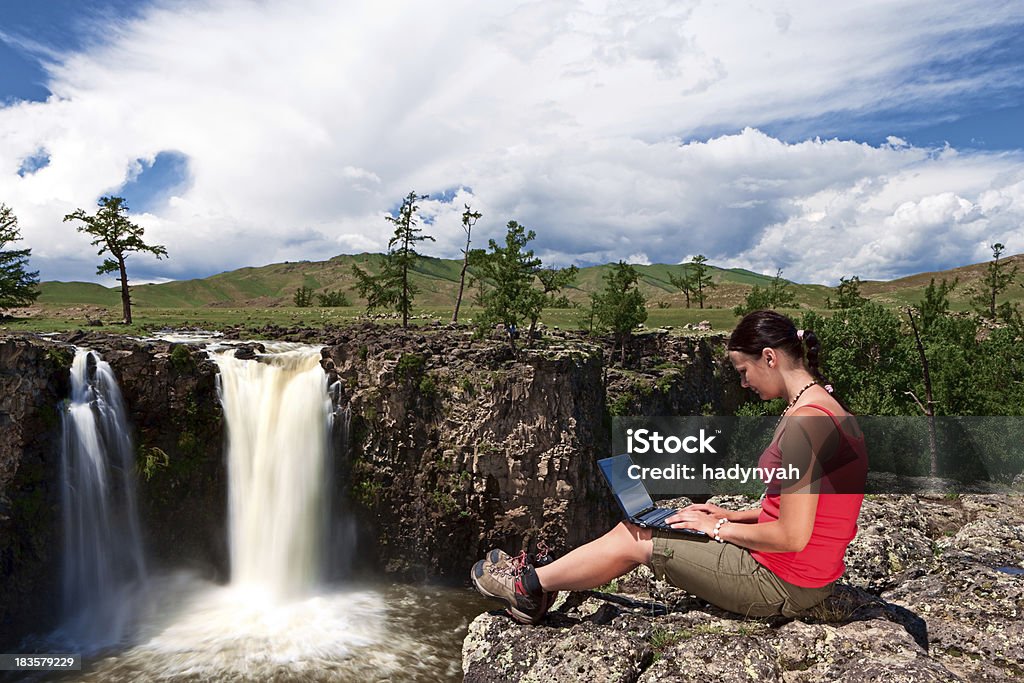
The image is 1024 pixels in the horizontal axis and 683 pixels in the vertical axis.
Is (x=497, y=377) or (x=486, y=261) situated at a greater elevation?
(x=486, y=261)

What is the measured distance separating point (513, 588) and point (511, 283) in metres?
35.2

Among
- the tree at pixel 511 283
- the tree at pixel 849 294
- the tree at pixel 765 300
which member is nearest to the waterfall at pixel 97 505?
the tree at pixel 511 283

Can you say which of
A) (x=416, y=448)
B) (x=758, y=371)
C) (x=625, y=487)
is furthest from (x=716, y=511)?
(x=416, y=448)

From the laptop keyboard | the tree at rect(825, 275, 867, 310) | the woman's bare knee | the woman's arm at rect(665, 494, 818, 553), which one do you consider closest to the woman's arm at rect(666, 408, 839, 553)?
the woman's arm at rect(665, 494, 818, 553)

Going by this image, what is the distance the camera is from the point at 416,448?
103 ft

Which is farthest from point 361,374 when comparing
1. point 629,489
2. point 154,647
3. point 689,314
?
point 689,314

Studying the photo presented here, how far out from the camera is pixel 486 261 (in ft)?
136

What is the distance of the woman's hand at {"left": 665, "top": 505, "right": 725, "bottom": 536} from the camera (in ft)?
15.7

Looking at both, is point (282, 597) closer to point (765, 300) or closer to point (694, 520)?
point (694, 520)

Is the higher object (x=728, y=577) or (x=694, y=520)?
(x=694, y=520)

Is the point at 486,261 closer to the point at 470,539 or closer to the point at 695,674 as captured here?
the point at 470,539

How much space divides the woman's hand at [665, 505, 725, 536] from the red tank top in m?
0.38

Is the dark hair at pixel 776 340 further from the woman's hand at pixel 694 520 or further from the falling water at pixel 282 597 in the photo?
the falling water at pixel 282 597

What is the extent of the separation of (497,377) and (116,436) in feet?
56.9
